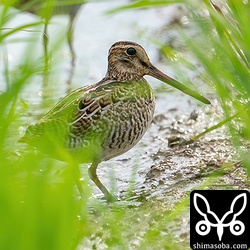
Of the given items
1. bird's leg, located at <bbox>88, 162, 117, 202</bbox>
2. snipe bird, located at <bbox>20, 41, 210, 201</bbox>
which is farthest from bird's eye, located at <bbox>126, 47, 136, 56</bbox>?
bird's leg, located at <bbox>88, 162, 117, 202</bbox>

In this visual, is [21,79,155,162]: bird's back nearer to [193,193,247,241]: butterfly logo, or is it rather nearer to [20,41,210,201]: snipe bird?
[20,41,210,201]: snipe bird

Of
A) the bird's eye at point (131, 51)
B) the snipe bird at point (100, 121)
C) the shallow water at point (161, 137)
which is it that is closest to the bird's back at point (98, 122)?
the snipe bird at point (100, 121)

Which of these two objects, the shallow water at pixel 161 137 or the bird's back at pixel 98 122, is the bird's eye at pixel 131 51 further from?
the bird's back at pixel 98 122

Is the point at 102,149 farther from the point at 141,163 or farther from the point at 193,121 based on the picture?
the point at 193,121

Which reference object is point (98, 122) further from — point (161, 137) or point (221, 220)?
point (221, 220)

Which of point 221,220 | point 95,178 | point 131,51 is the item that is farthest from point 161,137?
point 221,220

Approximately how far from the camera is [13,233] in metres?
3.28

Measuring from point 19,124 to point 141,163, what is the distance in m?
1.74

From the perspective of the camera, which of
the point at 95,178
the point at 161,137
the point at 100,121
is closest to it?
the point at 100,121

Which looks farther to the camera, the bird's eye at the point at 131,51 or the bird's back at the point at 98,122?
the bird's eye at the point at 131,51

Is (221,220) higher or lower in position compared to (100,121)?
lower

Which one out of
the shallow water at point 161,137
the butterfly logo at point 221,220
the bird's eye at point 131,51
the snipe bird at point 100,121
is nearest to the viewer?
the butterfly logo at point 221,220

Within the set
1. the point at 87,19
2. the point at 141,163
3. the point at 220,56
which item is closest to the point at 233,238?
the point at 220,56

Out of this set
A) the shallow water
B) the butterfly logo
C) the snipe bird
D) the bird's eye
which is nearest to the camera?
the butterfly logo
